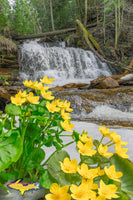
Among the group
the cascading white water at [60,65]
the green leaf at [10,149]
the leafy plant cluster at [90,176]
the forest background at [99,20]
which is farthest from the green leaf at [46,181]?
the forest background at [99,20]

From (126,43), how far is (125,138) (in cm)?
1049

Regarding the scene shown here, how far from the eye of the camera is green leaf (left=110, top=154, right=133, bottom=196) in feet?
1.71

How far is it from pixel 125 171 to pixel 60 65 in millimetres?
8325

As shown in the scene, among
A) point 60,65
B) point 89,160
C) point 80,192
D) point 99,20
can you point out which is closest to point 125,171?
point 89,160

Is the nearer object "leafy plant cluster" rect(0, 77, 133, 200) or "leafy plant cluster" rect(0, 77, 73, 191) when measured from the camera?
"leafy plant cluster" rect(0, 77, 133, 200)

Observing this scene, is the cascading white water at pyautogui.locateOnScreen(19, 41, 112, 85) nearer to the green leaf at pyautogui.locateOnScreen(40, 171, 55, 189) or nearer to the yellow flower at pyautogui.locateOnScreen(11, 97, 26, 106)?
the yellow flower at pyautogui.locateOnScreen(11, 97, 26, 106)

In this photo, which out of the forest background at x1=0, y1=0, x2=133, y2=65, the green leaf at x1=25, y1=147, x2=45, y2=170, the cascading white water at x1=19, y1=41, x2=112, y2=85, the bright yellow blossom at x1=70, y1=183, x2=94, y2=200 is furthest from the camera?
the forest background at x1=0, y1=0, x2=133, y2=65

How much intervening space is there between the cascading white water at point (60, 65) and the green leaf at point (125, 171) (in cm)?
731

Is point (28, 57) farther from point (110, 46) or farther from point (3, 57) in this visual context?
point (110, 46)

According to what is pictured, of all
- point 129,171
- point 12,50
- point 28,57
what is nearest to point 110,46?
point 28,57

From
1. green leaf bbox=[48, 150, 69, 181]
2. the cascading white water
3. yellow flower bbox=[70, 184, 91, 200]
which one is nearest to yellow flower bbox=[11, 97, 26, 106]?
green leaf bbox=[48, 150, 69, 181]

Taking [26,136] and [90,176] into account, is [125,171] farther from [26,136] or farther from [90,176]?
[26,136]

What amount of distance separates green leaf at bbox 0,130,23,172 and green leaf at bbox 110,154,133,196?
340mm

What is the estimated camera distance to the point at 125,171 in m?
0.56
